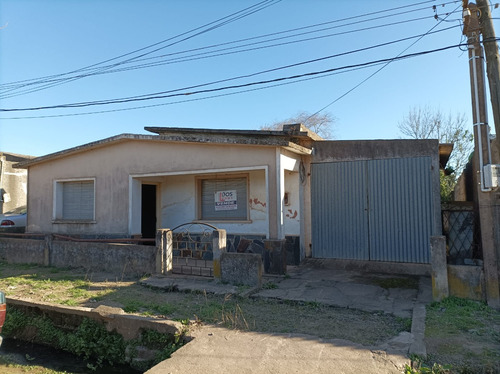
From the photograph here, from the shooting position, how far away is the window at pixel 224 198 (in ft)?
32.8

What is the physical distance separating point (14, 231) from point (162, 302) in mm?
10643

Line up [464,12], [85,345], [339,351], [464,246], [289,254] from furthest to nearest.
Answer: [289,254], [464,246], [464,12], [85,345], [339,351]

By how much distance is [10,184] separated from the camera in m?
19.0

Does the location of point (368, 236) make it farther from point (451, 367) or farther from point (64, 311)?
point (64, 311)

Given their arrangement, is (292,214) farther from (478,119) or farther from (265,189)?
(478,119)

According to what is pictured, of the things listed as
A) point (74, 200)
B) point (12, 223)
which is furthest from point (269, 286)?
point (12, 223)

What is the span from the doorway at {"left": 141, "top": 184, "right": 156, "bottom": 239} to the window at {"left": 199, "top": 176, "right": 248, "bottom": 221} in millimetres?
2488

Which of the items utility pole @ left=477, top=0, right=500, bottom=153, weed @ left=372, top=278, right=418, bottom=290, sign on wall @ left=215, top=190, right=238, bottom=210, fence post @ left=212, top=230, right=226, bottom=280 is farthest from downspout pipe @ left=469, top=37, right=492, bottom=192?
sign on wall @ left=215, top=190, right=238, bottom=210

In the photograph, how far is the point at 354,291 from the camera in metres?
6.73

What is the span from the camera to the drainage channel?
5.21 metres

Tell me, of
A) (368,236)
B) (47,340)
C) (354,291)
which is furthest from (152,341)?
(368,236)

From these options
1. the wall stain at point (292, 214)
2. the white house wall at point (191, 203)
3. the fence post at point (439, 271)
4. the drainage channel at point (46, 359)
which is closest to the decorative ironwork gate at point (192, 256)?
the white house wall at point (191, 203)

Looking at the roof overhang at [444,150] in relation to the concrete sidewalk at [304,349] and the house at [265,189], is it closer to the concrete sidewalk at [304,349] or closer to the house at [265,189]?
the house at [265,189]

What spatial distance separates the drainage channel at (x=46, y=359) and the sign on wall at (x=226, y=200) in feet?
17.7
